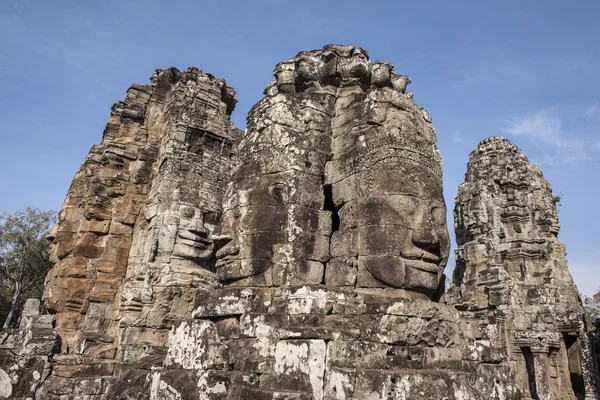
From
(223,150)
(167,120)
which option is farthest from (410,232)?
(167,120)

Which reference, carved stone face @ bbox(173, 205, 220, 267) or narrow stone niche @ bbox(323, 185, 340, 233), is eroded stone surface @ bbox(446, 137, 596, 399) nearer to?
carved stone face @ bbox(173, 205, 220, 267)

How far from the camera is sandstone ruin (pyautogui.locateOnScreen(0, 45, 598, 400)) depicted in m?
3.95

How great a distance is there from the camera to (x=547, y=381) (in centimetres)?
1444

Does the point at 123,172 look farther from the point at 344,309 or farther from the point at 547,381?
the point at 547,381

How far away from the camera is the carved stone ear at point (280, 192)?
4961 millimetres

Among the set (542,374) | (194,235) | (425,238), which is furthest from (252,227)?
(542,374)

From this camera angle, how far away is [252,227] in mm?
4891

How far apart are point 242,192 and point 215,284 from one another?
4.05 metres

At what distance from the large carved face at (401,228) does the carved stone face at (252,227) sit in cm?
80

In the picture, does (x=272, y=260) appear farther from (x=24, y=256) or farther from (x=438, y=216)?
(x=24, y=256)

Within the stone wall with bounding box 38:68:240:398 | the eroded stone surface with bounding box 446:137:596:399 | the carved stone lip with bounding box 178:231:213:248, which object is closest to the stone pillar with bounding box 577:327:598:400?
the eroded stone surface with bounding box 446:137:596:399

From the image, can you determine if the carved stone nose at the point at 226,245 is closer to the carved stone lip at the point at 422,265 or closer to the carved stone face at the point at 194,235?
the carved stone lip at the point at 422,265

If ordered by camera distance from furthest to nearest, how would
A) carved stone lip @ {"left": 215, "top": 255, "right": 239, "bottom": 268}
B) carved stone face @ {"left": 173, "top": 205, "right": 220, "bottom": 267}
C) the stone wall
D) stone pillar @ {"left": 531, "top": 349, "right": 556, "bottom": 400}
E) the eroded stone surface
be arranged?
stone pillar @ {"left": 531, "top": 349, "right": 556, "bottom": 400} → the eroded stone surface → carved stone face @ {"left": 173, "top": 205, "right": 220, "bottom": 267} → the stone wall → carved stone lip @ {"left": 215, "top": 255, "right": 239, "bottom": 268}

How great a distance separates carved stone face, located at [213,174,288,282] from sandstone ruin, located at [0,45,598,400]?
0.6 inches
